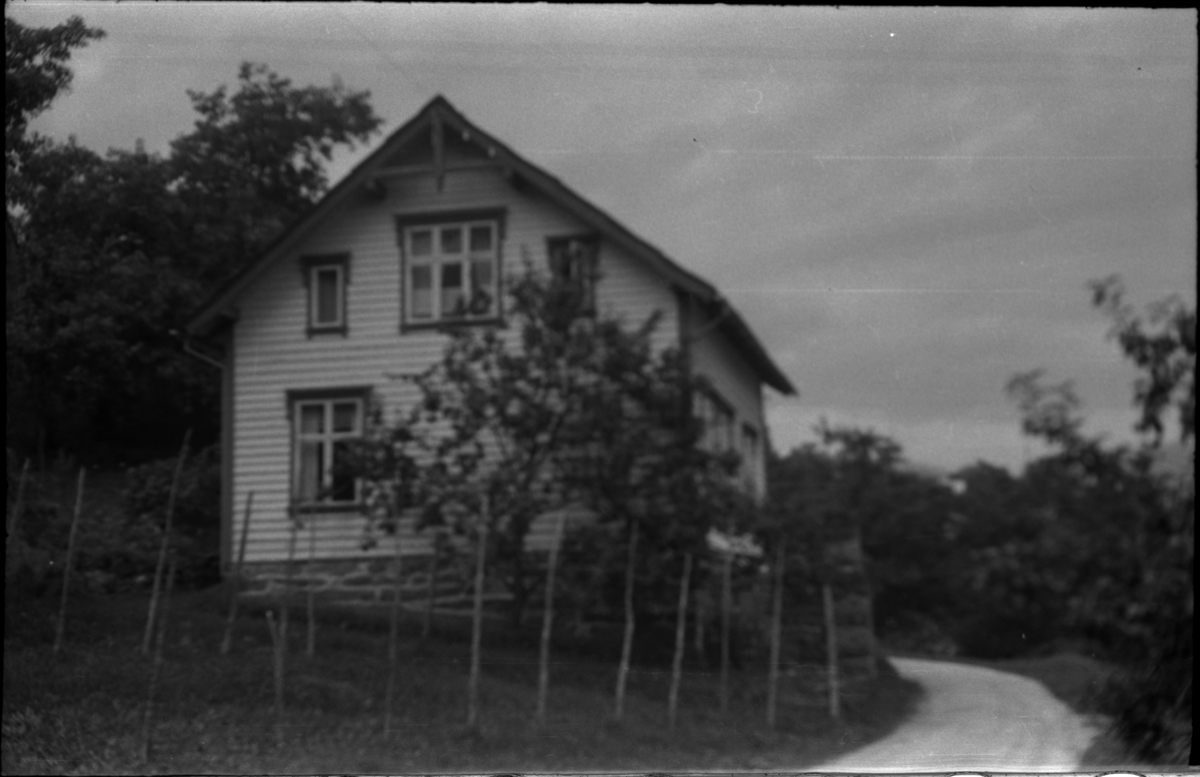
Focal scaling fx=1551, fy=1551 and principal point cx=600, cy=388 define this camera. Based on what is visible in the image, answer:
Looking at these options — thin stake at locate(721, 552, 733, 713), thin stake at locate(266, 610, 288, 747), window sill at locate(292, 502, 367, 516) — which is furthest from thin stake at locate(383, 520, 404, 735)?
thin stake at locate(721, 552, 733, 713)

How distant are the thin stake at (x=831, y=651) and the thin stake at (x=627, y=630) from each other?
903mm

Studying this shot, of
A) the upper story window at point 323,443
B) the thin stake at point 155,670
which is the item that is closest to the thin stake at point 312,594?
the upper story window at point 323,443

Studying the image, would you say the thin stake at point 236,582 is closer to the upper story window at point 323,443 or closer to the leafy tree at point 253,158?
the upper story window at point 323,443

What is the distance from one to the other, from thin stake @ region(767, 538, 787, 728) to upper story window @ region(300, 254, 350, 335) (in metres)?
2.38

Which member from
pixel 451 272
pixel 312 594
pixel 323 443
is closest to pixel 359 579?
pixel 312 594

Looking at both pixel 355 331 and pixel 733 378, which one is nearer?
pixel 733 378

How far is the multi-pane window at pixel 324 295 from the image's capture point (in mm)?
7461

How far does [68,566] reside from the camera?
7422 mm

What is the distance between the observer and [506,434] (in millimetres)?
7441

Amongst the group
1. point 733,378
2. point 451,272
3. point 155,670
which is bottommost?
point 155,670

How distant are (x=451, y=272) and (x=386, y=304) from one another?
356 mm

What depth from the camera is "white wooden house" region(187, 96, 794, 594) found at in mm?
7336

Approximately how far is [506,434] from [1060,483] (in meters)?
2.60

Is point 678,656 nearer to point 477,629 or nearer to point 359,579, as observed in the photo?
point 477,629
